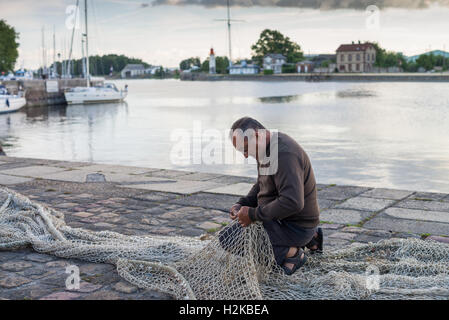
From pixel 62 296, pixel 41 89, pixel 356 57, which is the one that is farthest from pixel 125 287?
pixel 356 57

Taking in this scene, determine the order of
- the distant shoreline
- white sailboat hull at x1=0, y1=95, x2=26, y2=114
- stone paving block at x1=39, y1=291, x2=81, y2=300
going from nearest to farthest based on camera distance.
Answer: stone paving block at x1=39, y1=291, x2=81, y2=300, white sailboat hull at x1=0, y1=95, x2=26, y2=114, the distant shoreline

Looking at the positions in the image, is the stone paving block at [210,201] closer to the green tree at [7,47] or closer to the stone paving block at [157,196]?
the stone paving block at [157,196]

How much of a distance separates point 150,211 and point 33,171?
14.3 ft

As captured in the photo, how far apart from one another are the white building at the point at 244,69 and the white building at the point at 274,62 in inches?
143

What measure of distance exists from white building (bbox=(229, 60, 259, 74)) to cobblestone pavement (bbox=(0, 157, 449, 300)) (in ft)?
495

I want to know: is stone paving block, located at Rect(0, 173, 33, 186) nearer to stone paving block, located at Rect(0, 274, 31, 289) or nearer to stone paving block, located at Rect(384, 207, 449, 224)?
stone paving block, located at Rect(0, 274, 31, 289)

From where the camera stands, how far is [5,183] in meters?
9.33

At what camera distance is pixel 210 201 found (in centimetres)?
784

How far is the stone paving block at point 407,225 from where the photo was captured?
6195mm

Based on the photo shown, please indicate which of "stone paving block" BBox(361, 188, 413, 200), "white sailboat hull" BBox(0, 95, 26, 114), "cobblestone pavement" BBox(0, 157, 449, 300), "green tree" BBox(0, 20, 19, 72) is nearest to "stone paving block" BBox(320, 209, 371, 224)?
"cobblestone pavement" BBox(0, 157, 449, 300)

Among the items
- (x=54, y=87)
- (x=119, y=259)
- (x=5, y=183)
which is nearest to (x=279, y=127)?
(x=5, y=183)

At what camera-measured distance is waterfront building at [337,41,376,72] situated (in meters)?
141
